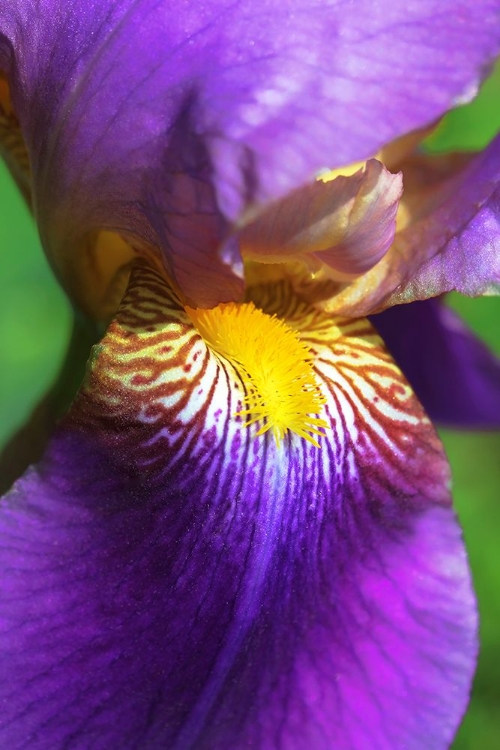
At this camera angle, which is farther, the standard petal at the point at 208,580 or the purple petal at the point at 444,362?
the purple petal at the point at 444,362


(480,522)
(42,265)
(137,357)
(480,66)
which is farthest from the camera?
(480,522)

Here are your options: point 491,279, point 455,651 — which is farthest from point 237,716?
point 491,279

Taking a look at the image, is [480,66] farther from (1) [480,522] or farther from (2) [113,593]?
(1) [480,522]

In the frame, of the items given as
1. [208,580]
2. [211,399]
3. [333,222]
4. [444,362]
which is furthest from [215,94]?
[444,362]

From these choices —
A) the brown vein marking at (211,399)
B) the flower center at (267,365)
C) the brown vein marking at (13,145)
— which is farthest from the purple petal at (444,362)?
the brown vein marking at (13,145)

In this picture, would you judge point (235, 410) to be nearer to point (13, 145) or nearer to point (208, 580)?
point (208, 580)

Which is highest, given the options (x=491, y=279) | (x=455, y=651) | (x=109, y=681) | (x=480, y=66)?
(x=480, y=66)

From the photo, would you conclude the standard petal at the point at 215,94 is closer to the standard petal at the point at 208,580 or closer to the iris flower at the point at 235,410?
the iris flower at the point at 235,410
